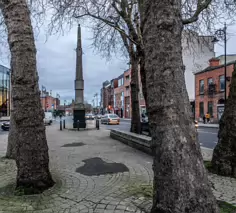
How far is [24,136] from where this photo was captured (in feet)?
14.9

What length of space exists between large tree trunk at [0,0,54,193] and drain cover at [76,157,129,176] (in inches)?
52.5

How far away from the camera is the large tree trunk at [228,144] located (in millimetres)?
5430

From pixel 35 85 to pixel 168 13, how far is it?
2.94 metres

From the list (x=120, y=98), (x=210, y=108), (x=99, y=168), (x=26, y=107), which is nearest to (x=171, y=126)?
(x=26, y=107)

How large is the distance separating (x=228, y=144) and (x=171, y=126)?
10.6 feet

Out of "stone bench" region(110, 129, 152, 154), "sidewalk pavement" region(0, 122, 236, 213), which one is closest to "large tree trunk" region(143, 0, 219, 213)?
"sidewalk pavement" region(0, 122, 236, 213)

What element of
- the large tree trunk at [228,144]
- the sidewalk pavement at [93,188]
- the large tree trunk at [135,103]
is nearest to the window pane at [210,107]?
the large tree trunk at [135,103]

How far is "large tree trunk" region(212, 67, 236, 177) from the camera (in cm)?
543

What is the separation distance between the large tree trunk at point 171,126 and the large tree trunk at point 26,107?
2470 millimetres

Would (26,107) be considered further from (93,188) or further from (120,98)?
(120,98)

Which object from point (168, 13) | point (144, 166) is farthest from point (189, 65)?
point (168, 13)

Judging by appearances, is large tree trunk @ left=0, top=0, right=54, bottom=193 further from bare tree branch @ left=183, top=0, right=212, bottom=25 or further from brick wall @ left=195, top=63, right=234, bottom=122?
brick wall @ left=195, top=63, right=234, bottom=122

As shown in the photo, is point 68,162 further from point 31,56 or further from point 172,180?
point 172,180

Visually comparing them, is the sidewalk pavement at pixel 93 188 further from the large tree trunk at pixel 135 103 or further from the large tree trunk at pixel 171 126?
the large tree trunk at pixel 135 103
